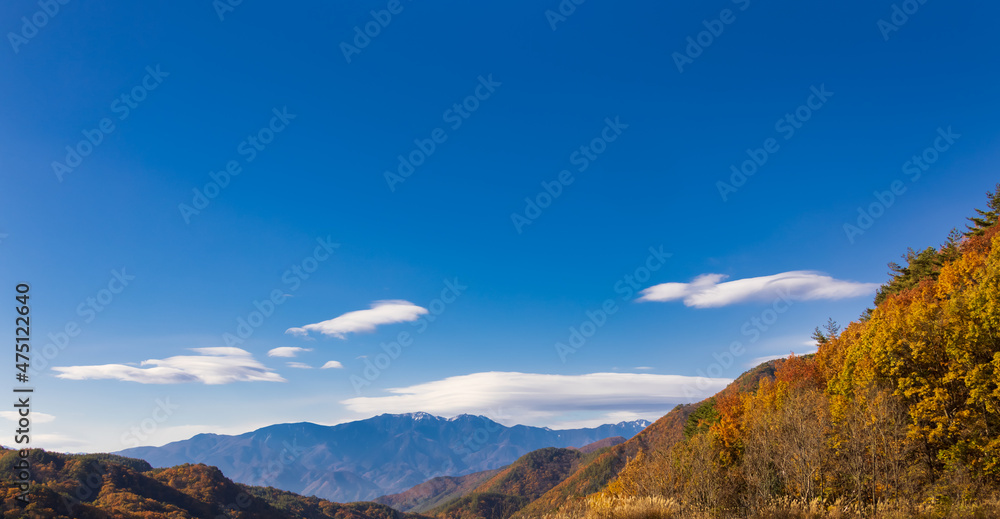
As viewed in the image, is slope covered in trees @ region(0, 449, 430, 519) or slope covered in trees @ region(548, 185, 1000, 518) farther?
slope covered in trees @ region(0, 449, 430, 519)

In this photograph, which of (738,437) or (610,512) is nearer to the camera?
(610,512)

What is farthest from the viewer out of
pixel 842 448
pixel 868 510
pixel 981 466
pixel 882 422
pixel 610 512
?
pixel 842 448

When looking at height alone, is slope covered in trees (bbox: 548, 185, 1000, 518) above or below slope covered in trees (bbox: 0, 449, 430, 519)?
above

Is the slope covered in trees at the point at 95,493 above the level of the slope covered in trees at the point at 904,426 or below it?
below

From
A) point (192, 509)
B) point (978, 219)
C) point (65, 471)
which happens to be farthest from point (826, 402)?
point (65, 471)

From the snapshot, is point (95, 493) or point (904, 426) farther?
point (95, 493)

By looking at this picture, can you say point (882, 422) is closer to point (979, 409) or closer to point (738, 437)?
point (979, 409)

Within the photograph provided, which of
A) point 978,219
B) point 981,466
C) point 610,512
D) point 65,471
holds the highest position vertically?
point 978,219

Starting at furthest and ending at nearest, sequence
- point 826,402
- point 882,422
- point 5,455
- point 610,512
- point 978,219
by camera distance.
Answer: point 5,455 < point 978,219 < point 826,402 < point 882,422 < point 610,512

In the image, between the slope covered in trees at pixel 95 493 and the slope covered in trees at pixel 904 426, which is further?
the slope covered in trees at pixel 95 493

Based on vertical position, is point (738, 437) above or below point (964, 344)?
below

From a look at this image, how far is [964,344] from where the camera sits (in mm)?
36125

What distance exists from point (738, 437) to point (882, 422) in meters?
37.9

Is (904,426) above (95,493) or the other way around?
above
